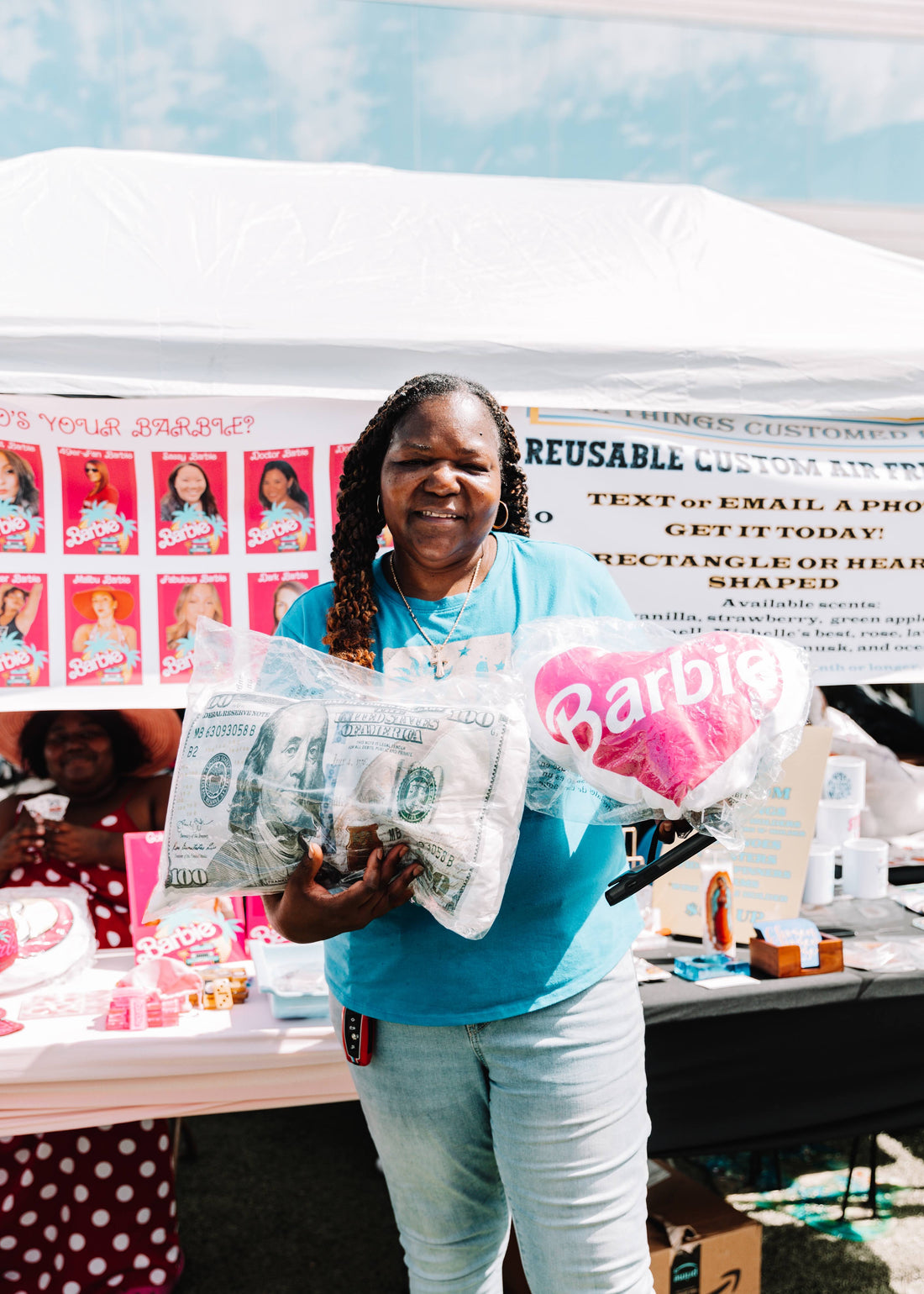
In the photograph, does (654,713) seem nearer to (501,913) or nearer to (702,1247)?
(501,913)

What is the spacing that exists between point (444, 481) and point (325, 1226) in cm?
218

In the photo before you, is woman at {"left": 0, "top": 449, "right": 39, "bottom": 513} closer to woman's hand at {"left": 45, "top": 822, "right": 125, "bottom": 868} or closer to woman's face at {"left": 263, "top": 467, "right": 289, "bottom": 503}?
woman's face at {"left": 263, "top": 467, "right": 289, "bottom": 503}

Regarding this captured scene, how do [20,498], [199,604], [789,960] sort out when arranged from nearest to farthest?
[789,960], [20,498], [199,604]

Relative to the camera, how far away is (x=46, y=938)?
2068mm

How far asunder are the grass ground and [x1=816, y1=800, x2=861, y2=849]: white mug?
967mm

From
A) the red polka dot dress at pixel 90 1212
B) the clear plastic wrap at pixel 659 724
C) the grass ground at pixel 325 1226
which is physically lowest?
the grass ground at pixel 325 1226

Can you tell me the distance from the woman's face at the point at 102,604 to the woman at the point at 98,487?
0.65 ft

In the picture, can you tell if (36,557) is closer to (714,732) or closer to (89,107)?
(714,732)

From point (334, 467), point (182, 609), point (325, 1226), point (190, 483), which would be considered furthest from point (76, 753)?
point (325, 1226)

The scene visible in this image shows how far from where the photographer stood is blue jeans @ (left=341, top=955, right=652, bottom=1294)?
114 cm

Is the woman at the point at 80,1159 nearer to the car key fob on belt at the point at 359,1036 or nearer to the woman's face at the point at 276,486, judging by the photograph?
the woman's face at the point at 276,486

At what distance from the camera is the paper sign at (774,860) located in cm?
220

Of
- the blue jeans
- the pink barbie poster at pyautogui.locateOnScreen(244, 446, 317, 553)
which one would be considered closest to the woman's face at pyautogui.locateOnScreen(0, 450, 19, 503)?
the pink barbie poster at pyautogui.locateOnScreen(244, 446, 317, 553)

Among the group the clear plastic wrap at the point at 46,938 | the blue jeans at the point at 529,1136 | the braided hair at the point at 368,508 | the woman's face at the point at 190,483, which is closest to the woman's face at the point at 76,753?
the clear plastic wrap at the point at 46,938
